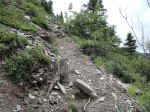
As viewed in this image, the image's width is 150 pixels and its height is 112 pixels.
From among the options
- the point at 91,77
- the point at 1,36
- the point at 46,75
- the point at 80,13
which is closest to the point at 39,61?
the point at 46,75

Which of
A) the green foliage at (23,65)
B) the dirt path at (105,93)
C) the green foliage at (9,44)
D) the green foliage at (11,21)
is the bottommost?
the dirt path at (105,93)

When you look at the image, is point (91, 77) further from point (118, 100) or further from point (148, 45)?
point (148, 45)

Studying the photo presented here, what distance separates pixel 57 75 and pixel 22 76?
1229 mm

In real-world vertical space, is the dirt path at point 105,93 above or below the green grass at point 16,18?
below

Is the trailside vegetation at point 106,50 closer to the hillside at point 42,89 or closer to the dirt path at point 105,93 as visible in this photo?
the dirt path at point 105,93

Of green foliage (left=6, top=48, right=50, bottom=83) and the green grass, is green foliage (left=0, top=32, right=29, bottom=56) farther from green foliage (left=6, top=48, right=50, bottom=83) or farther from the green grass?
the green grass

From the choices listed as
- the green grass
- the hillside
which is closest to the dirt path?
the hillside

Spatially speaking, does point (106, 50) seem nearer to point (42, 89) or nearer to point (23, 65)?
point (42, 89)

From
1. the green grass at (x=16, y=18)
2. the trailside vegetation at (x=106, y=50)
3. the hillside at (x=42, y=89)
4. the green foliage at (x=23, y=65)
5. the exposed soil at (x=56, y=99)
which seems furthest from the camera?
the trailside vegetation at (x=106, y=50)

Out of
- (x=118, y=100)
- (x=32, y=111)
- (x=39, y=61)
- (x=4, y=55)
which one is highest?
(x=4, y=55)

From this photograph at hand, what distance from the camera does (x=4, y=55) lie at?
301 centimetres

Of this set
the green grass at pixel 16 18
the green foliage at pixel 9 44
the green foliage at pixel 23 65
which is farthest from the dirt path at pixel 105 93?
the green grass at pixel 16 18

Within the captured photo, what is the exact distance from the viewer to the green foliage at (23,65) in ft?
8.89

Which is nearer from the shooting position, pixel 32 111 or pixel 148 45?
pixel 148 45
